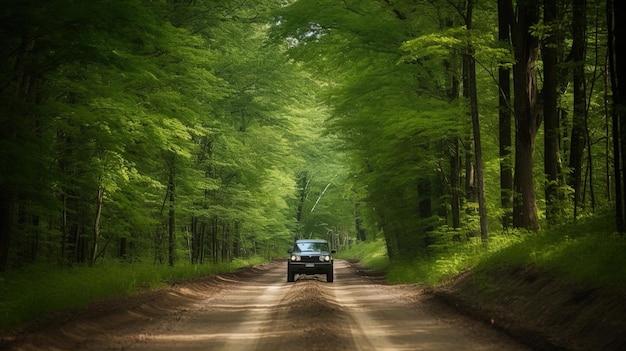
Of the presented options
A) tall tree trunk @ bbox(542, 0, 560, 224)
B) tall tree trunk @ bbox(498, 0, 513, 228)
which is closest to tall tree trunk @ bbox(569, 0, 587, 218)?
tall tree trunk @ bbox(542, 0, 560, 224)

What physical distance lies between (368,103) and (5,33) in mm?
13896

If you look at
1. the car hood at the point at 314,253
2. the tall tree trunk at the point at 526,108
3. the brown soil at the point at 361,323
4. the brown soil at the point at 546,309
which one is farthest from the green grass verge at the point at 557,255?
the car hood at the point at 314,253

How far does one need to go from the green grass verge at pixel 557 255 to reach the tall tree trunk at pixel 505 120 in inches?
71.1

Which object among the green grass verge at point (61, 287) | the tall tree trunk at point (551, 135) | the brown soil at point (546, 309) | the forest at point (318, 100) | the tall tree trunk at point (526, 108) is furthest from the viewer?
the tall tree trunk at point (551, 135)

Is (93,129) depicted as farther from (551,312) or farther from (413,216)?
(413,216)

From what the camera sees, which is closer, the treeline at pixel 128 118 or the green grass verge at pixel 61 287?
the green grass verge at pixel 61 287

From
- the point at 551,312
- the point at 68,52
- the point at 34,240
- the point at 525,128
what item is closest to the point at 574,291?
the point at 551,312

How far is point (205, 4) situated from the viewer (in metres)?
23.6

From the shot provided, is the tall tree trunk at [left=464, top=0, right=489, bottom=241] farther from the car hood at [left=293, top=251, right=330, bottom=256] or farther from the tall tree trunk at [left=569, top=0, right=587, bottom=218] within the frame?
the car hood at [left=293, top=251, right=330, bottom=256]

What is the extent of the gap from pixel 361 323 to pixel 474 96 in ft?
32.7

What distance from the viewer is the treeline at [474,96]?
16.5 meters

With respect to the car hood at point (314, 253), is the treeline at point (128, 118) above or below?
above

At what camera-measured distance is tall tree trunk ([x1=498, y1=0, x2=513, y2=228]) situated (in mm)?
18359

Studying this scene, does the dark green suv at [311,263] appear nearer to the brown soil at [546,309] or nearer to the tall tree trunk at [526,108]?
the tall tree trunk at [526,108]
